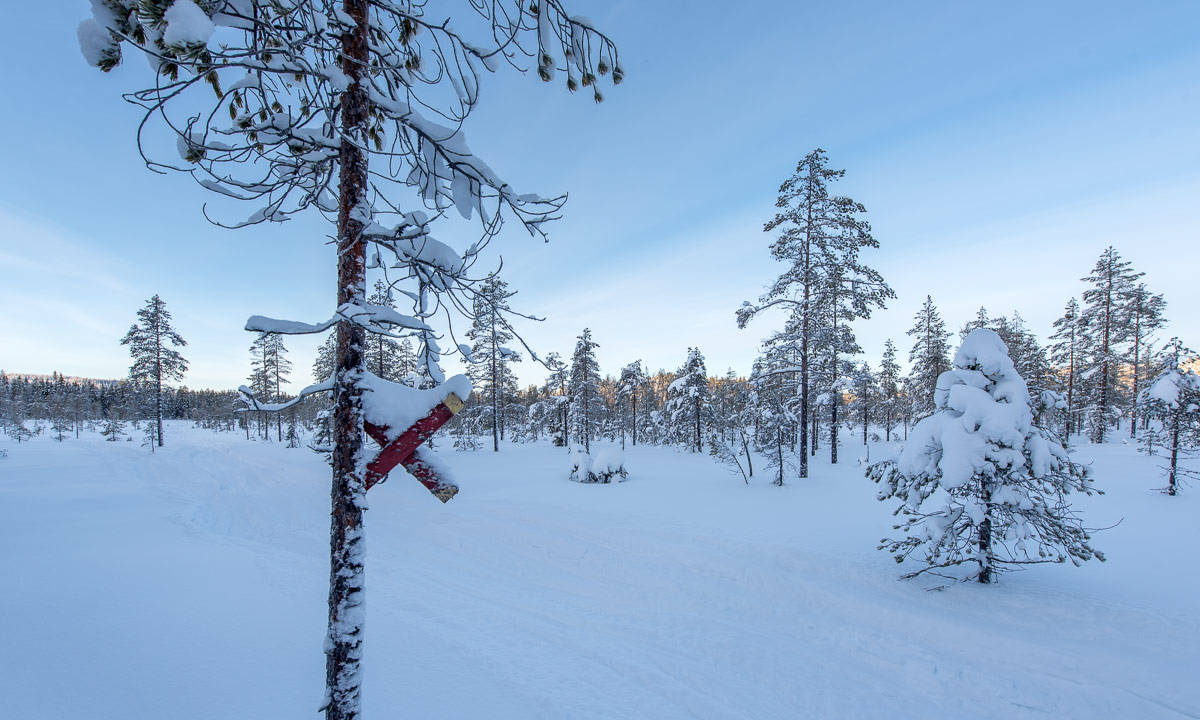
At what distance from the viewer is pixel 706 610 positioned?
687 cm

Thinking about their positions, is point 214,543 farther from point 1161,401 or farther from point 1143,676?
point 1161,401

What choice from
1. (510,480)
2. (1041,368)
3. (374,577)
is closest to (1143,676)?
(374,577)

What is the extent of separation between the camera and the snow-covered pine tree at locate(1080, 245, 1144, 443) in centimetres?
2977

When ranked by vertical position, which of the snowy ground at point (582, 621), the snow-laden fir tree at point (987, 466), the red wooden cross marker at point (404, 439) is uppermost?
the red wooden cross marker at point (404, 439)

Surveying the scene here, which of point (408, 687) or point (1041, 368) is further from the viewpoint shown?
point (1041, 368)

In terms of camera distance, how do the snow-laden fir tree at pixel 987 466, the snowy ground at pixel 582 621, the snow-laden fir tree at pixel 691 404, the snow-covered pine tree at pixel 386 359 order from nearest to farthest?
the snowy ground at pixel 582 621 < the snow-laden fir tree at pixel 987 466 < the snow-covered pine tree at pixel 386 359 < the snow-laden fir tree at pixel 691 404

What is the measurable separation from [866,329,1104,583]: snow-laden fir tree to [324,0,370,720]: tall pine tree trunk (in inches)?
338

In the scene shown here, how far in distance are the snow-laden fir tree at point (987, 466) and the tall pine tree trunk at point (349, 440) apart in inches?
338

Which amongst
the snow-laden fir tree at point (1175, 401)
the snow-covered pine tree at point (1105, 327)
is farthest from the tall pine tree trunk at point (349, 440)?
the snow-covered pine tree at point (1105, 327)

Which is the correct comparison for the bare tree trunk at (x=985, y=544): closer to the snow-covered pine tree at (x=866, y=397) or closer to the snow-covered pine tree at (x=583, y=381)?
the snow-covered pine tree at (x=583, y=381)

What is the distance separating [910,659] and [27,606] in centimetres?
1059

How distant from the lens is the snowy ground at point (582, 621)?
3926 mm

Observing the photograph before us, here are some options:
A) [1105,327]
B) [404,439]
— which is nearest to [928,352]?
[1105,327]

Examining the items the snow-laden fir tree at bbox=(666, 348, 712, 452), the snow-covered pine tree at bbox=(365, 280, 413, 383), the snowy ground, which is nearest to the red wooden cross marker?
the snowy ground
